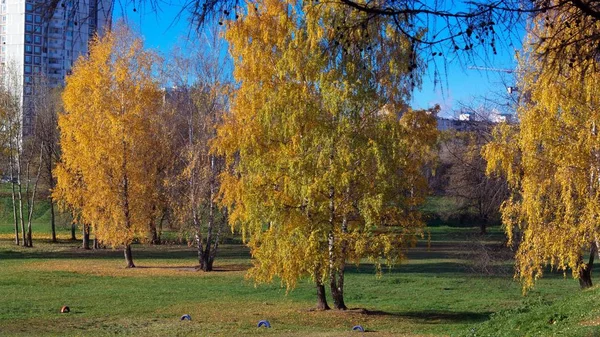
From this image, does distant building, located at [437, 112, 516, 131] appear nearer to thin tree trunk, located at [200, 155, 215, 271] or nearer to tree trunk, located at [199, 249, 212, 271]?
thin tree trunk, located at [200, 155, 215, 271]

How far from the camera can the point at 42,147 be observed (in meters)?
41.5

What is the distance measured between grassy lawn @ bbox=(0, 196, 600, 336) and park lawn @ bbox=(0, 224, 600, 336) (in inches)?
1.3

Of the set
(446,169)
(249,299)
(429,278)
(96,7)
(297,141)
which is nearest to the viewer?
(96,7)

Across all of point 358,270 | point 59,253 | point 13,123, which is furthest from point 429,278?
point 13,123

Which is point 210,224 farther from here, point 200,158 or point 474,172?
point 474,172

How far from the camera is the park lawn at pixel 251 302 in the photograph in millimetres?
14273

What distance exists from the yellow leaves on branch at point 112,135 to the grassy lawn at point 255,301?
2.47 m

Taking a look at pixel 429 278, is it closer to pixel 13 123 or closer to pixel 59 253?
pixel 59 253

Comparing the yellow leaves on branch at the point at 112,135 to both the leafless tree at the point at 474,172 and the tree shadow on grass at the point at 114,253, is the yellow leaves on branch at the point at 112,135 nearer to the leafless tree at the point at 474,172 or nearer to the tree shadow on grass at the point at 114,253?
the tree shadow on grass at the point at 114,253

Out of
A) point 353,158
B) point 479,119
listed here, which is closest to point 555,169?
point 353,158

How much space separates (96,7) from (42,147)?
126 feet

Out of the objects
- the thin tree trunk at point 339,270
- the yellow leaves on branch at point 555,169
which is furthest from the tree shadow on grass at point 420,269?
the yellow leaves on branch at point 555,169

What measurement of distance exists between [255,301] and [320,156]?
20.4ft

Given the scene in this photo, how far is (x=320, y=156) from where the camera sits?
1770cm
